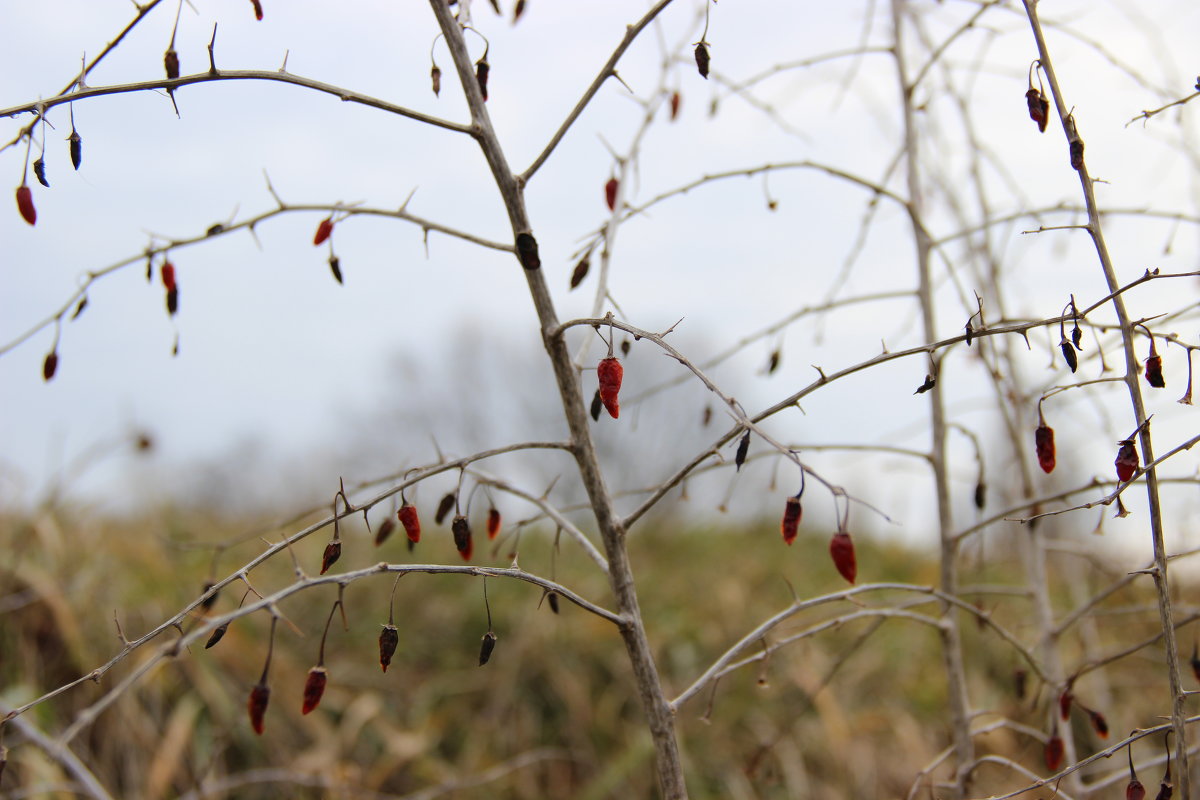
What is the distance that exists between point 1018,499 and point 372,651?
2.91 meters

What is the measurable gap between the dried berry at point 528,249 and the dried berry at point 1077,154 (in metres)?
0.77

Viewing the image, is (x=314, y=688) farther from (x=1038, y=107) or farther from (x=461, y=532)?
(x=1038, y=107)

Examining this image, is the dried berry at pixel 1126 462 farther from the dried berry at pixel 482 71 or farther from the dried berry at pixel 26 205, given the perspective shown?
the dried berry at pixel 26 205

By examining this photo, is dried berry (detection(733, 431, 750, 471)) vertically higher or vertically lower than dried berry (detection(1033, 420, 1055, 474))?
higher

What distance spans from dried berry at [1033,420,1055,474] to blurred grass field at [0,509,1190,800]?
2030 mm

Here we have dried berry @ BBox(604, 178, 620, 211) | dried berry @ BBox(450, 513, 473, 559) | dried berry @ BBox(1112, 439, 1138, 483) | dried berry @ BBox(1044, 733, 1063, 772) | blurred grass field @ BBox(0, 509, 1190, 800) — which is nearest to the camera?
dried berry @ BBox(1112, 439, 1138, 483)

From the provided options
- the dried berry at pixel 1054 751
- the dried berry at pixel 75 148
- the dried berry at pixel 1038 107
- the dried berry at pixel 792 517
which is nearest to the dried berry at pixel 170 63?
the dried berry at pixel 75 148

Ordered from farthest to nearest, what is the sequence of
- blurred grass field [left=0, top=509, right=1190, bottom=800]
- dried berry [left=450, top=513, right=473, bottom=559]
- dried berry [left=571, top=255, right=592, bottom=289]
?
blurred grass field [left=0, top=509, right=1190, bottom=800], dried berry [left=571, top=255, right=592, bottom=289], dried berry [left=450, top=513, right=473, bottom=559]

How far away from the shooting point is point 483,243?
1455mm

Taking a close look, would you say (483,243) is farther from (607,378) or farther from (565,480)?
(565,480)

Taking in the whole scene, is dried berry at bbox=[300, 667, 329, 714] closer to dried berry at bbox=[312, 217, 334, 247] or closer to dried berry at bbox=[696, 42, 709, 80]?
dried berry at bbox=[312, 217, 334, 247]

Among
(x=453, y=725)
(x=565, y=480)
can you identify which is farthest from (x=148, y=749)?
(x=565, y=480)

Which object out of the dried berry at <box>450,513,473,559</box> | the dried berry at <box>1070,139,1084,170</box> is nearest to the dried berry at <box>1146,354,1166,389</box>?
the dried berry at <box>1070,139,1084,170</box>

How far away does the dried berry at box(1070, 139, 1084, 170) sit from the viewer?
4.26ft
